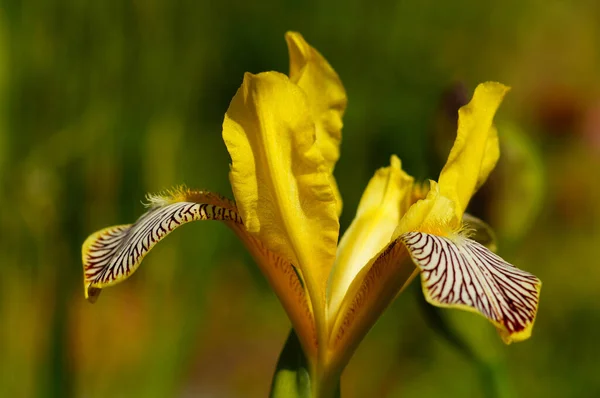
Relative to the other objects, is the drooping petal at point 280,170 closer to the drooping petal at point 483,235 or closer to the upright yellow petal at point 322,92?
the upright yellow petal at point 322,92

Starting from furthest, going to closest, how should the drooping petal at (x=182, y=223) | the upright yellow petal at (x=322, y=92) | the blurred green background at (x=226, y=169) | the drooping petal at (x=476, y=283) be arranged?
1. the blurred green background at (x=226, y=169)
2. the upright yellow petal at (x=322, y=92)
3. the drooping petal at (x=182, y=223)
4. the drooping petal at (x=476, y=283)

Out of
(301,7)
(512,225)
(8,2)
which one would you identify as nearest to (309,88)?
(512,225)

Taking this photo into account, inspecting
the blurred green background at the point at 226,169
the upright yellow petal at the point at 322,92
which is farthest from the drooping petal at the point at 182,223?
the blurred green background at the point at 226,169

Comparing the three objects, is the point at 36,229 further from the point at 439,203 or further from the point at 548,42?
the point at 548,42

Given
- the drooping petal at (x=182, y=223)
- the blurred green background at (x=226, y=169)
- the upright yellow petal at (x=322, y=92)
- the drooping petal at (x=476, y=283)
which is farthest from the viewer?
the blurred green background at (x=226, y=169)

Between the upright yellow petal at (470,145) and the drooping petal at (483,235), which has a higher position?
the upright yellow petal at (470,145)

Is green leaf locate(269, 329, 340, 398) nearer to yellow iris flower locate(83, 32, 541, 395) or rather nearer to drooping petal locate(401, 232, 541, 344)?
yellow iris flower locate(83, 32, 541, 395)

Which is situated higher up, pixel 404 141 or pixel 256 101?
pixel 256 101
